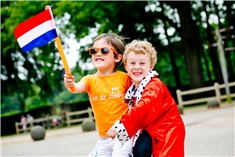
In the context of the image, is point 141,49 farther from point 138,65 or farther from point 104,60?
point 104,60

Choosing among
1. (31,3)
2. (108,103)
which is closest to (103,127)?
(108,103)

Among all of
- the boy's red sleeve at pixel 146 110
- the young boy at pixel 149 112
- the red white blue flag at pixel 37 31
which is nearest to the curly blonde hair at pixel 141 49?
the young boy at pixel 149 112

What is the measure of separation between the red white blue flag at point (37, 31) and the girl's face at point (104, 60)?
17.5 inches

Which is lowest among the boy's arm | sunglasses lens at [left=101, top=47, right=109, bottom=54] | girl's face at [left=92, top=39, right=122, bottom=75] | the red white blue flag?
the boy's arm

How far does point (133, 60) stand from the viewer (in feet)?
10.3

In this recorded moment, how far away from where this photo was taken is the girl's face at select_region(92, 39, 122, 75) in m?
3.44

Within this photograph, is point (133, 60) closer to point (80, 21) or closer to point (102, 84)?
point (102, 84)

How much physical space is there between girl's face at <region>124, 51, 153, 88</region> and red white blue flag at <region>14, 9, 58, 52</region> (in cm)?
62

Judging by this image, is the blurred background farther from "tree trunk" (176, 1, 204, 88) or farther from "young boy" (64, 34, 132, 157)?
"young boy" (64, 34, 132, 157)

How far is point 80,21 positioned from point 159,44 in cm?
767

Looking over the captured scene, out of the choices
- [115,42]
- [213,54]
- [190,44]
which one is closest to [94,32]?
[190,44]

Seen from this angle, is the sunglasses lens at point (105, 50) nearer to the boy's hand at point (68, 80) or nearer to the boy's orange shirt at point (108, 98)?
the boy's orange shirt at point (108, 98)

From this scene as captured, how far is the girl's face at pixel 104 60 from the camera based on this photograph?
344 cm

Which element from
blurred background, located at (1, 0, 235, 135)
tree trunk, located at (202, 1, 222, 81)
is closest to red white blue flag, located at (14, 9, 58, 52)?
blurred background, located at (1, 0, 235, 135)
